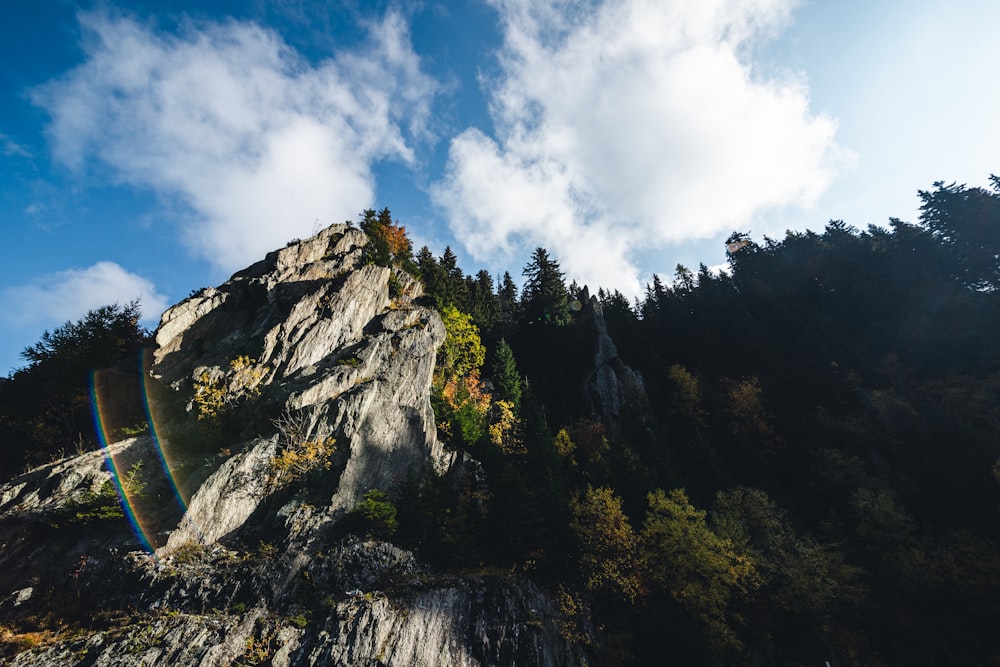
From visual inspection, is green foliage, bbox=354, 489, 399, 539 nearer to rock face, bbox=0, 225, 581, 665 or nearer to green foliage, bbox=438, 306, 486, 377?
rock face, bbox=0, 225, 581, 665

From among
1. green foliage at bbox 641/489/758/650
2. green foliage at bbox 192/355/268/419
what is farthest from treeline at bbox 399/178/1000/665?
green foliage at bbox 192/355/268/419

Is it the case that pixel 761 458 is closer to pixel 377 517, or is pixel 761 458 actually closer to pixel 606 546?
pixel 606 546

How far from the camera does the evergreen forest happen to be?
76.9 feet

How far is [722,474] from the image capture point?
36188mm

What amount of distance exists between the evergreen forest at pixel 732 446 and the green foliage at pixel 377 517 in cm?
14

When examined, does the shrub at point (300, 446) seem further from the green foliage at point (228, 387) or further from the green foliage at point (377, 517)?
the green foliage at point (228, 387)

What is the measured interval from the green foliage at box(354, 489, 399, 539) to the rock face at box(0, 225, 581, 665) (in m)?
0.80

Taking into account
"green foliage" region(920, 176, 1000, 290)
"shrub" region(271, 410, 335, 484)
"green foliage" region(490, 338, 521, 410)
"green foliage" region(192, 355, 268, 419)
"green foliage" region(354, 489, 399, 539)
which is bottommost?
"green foliage" region(354, 489, 399, 539)

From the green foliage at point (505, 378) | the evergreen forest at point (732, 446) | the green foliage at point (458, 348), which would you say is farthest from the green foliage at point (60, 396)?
the green foliage at point (505, 378)

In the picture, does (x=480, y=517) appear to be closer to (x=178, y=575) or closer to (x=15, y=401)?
(x=178, y=575)

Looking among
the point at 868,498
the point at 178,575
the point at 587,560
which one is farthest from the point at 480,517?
the point at 868,498

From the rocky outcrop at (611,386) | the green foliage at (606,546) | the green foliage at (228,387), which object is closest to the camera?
the green foliage at (606,546)

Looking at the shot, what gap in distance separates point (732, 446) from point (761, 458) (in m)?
3.24

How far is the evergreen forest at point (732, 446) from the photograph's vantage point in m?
23.4
